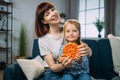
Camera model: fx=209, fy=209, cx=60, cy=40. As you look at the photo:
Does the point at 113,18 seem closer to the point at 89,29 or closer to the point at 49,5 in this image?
the point at 89,29

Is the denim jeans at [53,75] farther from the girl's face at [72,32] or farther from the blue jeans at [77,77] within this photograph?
the girl's face at [72,32]

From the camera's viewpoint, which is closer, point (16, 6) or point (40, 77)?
point (40, 77)

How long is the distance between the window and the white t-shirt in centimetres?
389

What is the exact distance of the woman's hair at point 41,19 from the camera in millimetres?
1903

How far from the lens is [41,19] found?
192 cm

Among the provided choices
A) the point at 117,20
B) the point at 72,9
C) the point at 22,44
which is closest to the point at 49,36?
the point at 117,20

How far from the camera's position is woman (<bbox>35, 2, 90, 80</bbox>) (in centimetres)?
174

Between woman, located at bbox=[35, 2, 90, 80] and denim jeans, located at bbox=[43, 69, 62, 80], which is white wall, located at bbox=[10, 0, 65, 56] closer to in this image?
woman, located at bbox=[35, 2, 90, 80]

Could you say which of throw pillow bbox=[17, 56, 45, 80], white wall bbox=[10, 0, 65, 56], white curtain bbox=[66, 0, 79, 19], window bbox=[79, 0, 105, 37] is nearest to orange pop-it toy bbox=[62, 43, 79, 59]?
throw pillow bbox=[17, 56, 45, 80]

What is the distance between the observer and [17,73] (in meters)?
2.10

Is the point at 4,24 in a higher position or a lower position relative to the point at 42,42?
higher

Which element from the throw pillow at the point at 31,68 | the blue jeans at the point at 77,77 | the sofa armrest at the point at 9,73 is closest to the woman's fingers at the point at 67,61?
the blue jeans at the point at 77,77

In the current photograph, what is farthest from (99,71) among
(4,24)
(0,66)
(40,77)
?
(4,24)

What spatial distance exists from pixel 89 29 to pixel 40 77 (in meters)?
4.22
